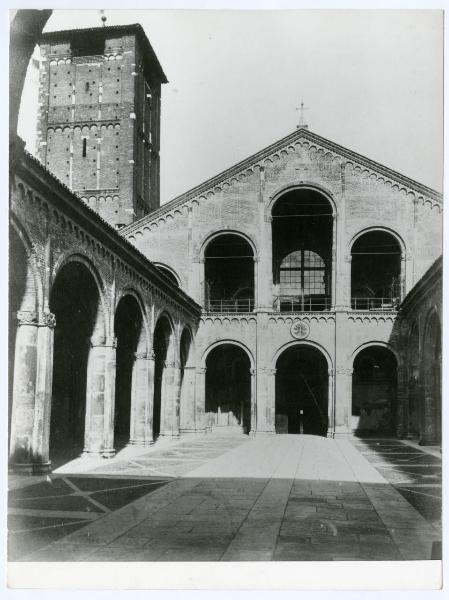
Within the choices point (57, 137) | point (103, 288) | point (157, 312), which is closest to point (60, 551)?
point (103, 288)

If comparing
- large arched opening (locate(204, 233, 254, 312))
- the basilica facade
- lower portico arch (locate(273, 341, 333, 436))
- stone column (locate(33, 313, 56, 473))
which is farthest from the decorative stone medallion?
stone column (locate(33, 313, 56, 473))

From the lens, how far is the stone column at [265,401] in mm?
29922

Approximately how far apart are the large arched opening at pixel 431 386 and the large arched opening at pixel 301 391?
821 cm

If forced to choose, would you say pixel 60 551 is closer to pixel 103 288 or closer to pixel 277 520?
pixel 277 520

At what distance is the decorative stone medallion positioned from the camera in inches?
1195

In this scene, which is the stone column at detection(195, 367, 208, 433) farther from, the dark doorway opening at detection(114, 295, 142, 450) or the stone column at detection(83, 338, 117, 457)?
the stone column at detection(83, 338, 117, 457)

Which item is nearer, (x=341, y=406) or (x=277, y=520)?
(x=277, y=520)

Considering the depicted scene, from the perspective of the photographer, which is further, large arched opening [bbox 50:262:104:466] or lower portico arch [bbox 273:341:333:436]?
lower portico arch [bbox 273:341:333:436]

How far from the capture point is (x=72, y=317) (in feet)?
67.1

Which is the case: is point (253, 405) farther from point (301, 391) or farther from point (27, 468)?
point (27, 468)

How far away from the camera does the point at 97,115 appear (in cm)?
3825

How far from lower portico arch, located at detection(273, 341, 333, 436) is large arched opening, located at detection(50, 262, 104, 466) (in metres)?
12.8

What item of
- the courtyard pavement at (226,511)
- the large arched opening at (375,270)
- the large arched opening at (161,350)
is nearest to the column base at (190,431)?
the large arched opening at (161,350)

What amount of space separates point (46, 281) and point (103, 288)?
390cm
